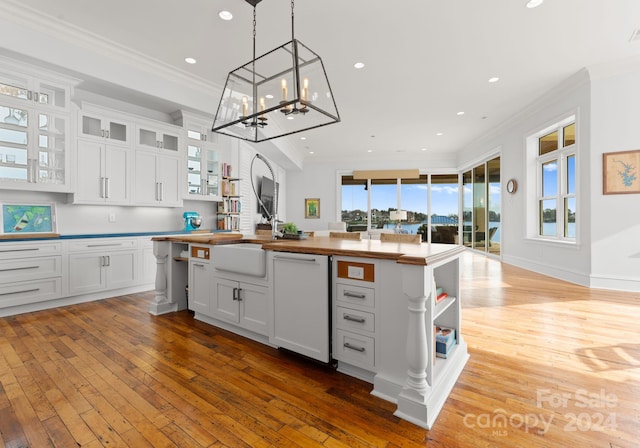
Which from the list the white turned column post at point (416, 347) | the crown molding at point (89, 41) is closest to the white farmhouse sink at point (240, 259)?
the white turned column post at point (416, 347)

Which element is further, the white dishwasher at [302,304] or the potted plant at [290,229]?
the potted plant at [290,229]

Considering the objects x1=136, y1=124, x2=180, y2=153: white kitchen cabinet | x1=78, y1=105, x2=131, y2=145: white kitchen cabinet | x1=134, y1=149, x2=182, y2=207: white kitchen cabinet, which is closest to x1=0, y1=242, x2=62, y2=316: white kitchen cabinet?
x1=134, y1=149, x2=182, y2=207: white kitchen cabinet

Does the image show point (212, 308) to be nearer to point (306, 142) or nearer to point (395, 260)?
point (395, 260)

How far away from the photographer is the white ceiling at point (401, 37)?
9.83ft

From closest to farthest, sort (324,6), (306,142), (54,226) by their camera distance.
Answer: (324,6), (54,226), (306,142)

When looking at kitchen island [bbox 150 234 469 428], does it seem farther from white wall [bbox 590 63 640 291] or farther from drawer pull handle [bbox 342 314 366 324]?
white wall [bbox 590 63 640 291]

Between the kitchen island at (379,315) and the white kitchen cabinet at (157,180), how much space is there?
2779mm

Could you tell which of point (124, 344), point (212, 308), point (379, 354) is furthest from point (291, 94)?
point (124, 344)

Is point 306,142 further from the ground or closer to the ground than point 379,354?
further from the ground

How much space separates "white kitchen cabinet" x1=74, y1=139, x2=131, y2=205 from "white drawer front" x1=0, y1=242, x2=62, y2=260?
0.61 m

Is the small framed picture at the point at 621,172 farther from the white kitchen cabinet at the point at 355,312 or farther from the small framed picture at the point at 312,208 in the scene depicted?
the small framed picture at the point at 312,208

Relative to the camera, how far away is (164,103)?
176 inches

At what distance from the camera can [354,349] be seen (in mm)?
1862

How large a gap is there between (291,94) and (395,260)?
1.35 m
